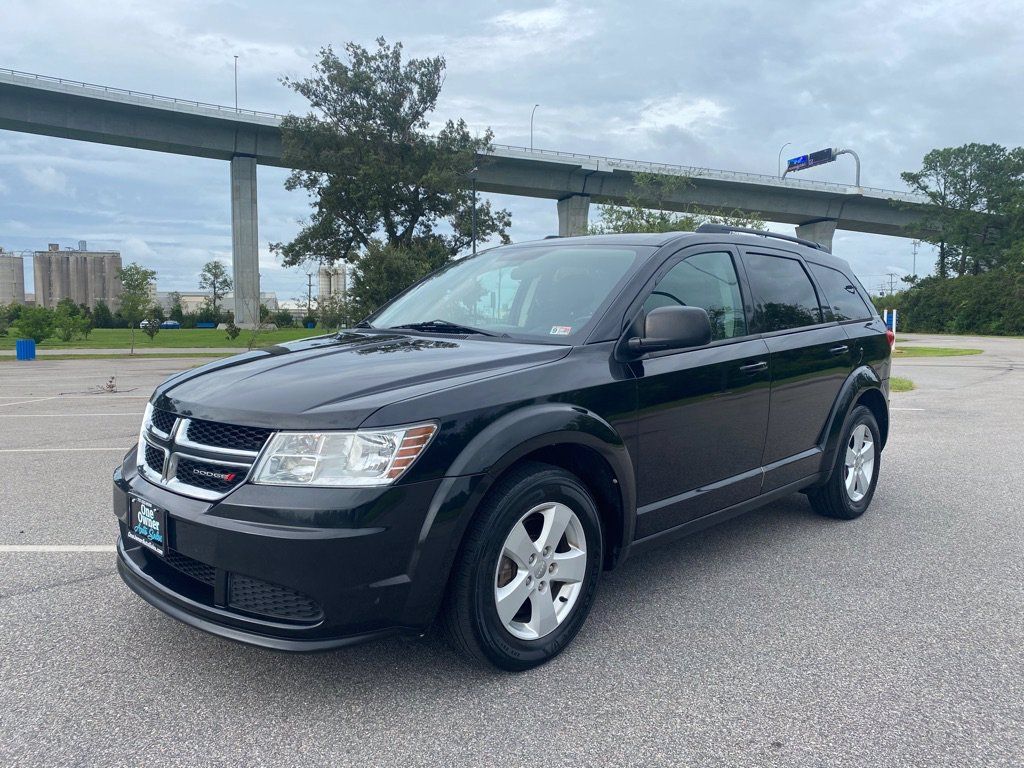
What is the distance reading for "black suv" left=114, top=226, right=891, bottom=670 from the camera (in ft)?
8.30

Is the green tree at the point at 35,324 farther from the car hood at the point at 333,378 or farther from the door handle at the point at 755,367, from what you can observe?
the door handle at the point at 755,367

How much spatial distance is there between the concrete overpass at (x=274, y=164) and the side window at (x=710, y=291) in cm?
3588

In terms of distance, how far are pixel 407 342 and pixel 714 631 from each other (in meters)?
1.83

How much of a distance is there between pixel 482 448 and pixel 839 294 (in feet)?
11.2

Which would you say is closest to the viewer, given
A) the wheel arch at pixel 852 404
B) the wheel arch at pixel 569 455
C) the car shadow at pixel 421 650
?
the wheel arch at pixel 569 455

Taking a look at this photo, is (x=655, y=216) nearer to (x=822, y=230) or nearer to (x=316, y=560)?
(x=822, y=230)

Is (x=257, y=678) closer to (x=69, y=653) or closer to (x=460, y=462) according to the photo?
(x=69, y=653)

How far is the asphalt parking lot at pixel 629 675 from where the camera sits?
245 cm

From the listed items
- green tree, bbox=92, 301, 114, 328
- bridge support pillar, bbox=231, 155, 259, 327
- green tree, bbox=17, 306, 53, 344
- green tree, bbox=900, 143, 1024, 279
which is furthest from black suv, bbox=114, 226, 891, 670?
green tree, bbox=92, 301, 114, 328

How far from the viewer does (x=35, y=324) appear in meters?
33.2

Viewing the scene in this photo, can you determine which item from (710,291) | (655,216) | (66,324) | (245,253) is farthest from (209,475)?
(245,253)

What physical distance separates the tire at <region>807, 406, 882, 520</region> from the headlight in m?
3.27

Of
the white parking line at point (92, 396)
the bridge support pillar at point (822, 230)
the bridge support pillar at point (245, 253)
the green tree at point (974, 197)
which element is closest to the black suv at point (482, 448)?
the white parking line at point (92, 396)

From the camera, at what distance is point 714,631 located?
332 centimetres
